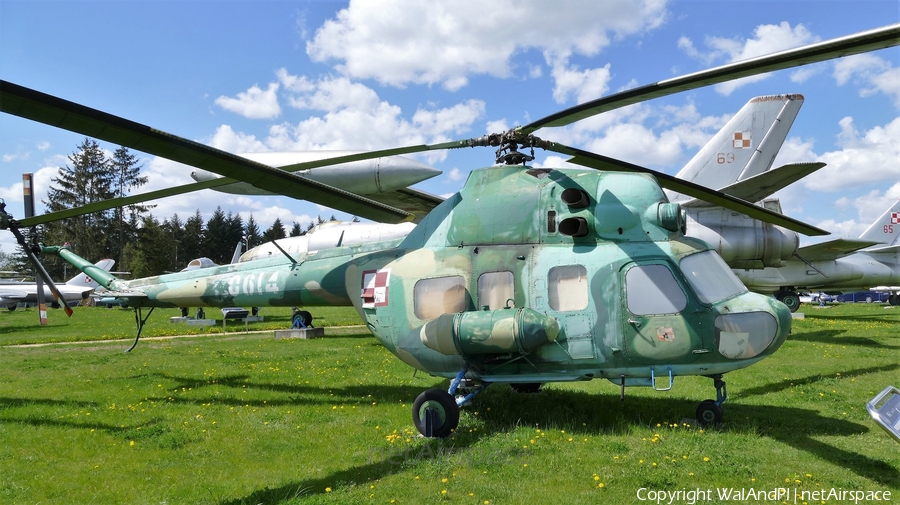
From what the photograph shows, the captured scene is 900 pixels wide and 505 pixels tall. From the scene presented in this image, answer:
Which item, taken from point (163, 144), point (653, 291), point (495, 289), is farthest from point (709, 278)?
point (163, 144)

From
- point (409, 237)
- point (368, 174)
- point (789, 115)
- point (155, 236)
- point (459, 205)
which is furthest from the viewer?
point (155, 236)

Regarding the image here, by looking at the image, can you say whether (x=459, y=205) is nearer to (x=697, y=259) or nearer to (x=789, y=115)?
(x=697, y=259)

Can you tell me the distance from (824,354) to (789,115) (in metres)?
8.58

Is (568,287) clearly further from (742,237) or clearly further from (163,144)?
(742,237)

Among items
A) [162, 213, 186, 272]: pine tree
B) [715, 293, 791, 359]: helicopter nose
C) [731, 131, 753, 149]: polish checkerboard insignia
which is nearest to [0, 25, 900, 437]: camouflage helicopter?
[715, 293, 791, 359]: helicopter nose

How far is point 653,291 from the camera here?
22.2 feet

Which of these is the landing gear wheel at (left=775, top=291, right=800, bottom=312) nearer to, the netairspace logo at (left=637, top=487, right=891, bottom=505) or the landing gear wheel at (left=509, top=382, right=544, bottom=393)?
the landing gear wheel at (left=509, top=382, right=544, bottom=393)

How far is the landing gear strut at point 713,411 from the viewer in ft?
23.0

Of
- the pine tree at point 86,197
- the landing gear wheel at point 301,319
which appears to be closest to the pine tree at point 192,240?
the pine tree at point 86,197

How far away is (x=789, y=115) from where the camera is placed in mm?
18469

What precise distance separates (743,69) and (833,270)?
92.5ft

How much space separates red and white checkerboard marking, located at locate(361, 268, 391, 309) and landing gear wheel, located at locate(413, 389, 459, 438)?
1781mm

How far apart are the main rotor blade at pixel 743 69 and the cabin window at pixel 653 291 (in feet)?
6.81

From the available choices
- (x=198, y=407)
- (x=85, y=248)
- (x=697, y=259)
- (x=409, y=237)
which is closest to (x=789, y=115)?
(x=697, y=259)
